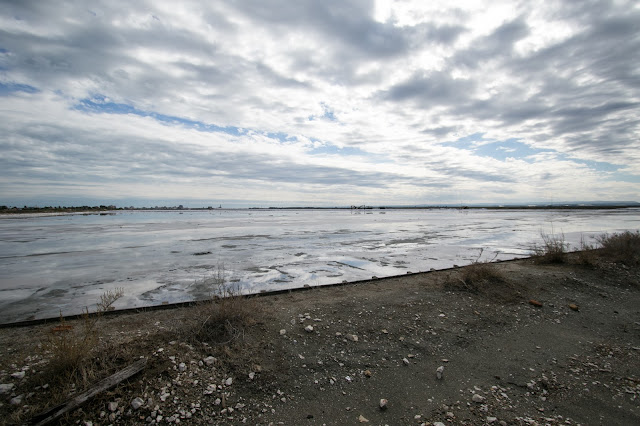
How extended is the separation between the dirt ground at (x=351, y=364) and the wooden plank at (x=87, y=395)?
68 millimetres

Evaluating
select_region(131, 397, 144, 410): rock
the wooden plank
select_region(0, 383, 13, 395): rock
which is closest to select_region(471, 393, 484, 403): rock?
select_region(131, 397, 144, 410): rock

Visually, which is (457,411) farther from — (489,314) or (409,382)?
(489,314)

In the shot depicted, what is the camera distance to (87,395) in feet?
10.5

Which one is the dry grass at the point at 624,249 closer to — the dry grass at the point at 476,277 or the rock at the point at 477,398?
the dry grass at the point at 476,277

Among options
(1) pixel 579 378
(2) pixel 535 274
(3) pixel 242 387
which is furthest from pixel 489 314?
(3) pixel 242 387

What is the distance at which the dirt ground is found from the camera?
11.2 feet

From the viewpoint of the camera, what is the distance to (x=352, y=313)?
571 centimetres

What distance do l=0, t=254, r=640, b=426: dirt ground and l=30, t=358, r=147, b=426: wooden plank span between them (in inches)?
2.7

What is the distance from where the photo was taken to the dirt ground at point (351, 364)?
3420 mm

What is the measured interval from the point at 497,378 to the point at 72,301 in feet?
26.4

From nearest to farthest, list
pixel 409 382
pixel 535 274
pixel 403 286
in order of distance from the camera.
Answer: pixel 409 382 < pixel 403 286 < pixel 535 274

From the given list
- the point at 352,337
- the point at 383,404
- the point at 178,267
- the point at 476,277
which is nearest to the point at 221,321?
the point at 352,337

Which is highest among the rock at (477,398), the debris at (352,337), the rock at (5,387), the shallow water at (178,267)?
the rock at (5,387)

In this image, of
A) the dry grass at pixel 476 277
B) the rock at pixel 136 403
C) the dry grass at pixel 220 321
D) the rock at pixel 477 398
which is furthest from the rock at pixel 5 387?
the dry grass at pixel 476 277
